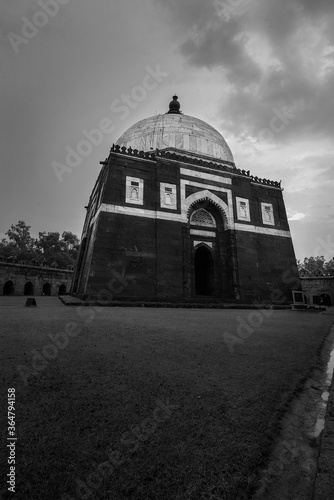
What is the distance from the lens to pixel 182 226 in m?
16.9

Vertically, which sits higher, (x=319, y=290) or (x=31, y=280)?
(x=31, y=280)

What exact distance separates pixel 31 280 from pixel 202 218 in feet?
57.7

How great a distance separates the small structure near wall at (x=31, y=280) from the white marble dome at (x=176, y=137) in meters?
14.7

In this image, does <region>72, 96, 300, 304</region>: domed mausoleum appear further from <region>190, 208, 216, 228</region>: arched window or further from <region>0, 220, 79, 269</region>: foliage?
<region>0, 220, 79, 269</region>: foliage

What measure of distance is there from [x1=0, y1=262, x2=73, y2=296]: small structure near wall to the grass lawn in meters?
22.3

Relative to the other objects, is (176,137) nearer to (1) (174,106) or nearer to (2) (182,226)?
(1) (174,106)

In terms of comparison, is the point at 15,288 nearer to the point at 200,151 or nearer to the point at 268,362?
the point at 200,151

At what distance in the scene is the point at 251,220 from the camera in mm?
19547

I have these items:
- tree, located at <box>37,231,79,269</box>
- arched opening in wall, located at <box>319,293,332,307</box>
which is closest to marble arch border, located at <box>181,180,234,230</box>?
arched opening in wall, located at <box>319,293,332,307</box>

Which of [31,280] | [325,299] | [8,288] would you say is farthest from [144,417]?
[325,299]

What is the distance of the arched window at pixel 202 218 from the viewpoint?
18.6 metres

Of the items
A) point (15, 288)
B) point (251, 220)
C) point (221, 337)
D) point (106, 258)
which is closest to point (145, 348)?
point (221, 337)

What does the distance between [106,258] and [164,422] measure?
42.0 ft

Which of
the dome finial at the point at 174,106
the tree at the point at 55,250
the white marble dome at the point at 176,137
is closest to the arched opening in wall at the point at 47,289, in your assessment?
the tree at the point at 55,250
